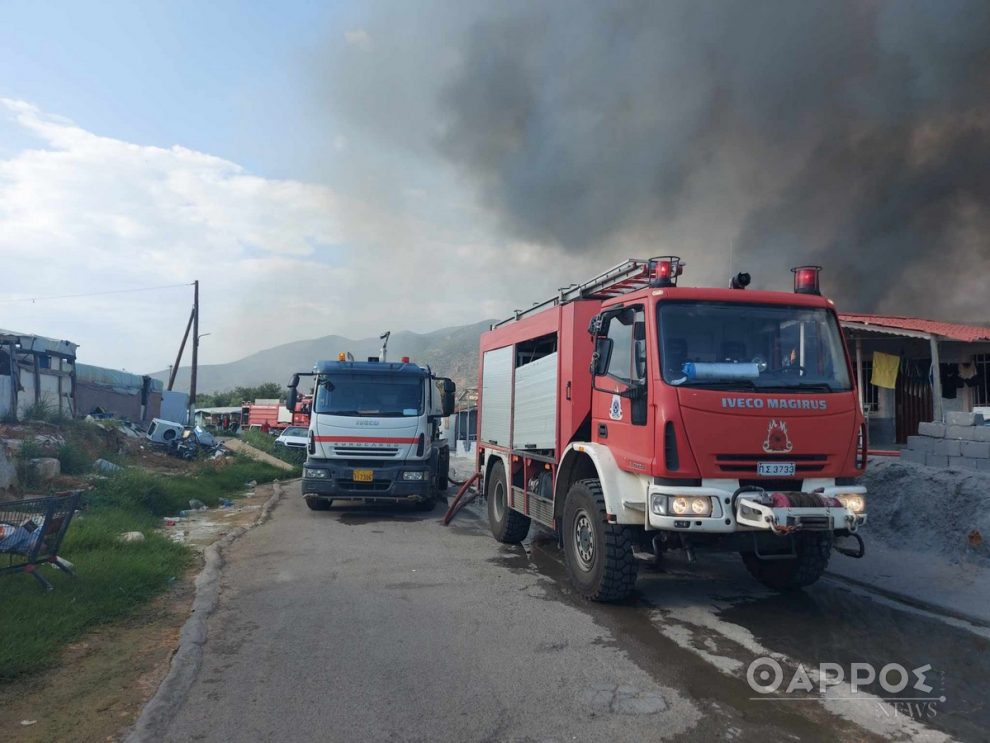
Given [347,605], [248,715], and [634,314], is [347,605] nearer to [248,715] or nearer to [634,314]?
[248,715]

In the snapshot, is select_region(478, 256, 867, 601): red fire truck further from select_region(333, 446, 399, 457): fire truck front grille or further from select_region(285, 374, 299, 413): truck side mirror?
select_region(285, 374, 299, 413): truck side mirror

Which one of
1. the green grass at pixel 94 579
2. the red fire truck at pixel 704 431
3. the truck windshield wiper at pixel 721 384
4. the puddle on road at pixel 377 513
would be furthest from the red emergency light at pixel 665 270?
the puddle on road at pixel 377 513

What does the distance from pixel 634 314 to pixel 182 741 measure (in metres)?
4.18

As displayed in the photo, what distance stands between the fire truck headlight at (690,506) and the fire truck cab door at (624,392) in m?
0.31

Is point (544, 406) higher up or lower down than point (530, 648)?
higher up

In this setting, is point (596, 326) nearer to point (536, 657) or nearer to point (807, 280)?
point (807, 280)

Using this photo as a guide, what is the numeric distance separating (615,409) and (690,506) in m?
1.11

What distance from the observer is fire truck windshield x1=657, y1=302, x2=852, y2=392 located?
17.8 ft

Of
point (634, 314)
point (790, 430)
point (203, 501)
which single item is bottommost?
point (203, 501)

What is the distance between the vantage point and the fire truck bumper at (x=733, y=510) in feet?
16.5

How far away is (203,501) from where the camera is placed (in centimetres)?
1297

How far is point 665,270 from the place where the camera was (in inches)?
230

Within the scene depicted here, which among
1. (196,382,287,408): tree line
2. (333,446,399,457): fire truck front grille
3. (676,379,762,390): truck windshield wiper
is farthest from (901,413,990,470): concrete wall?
(196,382,287,408): tree line

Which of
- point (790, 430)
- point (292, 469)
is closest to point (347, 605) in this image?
point (790, 430)
